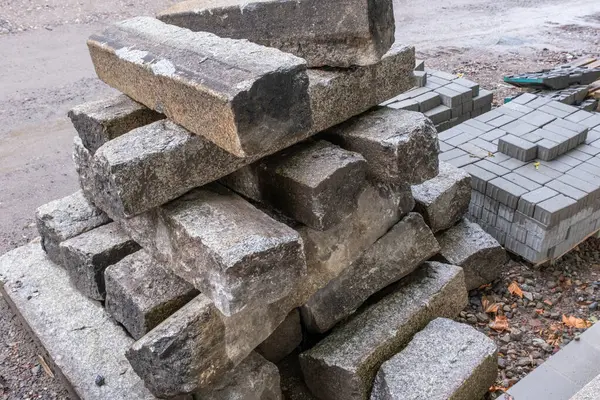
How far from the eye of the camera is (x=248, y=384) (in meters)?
2.81

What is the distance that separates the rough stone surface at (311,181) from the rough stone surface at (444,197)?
750mm

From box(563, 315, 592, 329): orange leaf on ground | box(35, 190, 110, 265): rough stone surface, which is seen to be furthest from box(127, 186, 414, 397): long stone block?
box(563, 315, 592, 329): orange leaf on ground

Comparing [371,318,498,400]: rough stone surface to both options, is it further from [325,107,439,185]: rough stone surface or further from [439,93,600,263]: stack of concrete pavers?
[439,93,600,263]: stack of concrete pavers

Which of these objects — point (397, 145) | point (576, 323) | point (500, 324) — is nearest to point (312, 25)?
point (397, 145)

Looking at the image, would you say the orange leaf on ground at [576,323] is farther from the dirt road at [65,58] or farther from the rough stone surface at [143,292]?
Result: the dirt road at [65,58]

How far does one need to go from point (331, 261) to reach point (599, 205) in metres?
2.21

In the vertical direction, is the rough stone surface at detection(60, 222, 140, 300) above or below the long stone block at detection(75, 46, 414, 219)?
below

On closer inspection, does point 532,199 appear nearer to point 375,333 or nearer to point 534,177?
point 534,177

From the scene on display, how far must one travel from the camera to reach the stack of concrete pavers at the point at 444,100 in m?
5.32

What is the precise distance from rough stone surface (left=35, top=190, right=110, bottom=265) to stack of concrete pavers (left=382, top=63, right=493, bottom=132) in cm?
280

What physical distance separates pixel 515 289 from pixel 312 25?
2.22 m

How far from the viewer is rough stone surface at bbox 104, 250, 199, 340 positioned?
2770mm

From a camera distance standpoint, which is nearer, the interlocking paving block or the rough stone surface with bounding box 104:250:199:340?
the rough stone surface with bounding box 104:250:199:340

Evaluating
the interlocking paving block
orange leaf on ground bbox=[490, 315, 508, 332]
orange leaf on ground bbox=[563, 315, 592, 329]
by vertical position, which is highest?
the interlocking paving block
